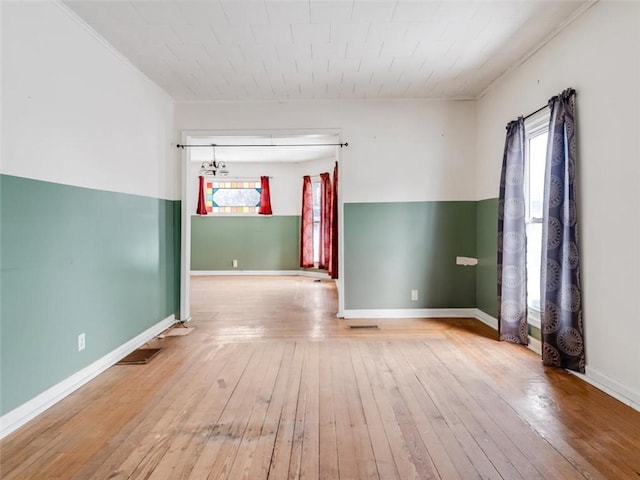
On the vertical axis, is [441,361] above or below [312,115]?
below

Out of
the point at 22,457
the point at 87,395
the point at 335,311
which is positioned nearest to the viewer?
the point at 22,457

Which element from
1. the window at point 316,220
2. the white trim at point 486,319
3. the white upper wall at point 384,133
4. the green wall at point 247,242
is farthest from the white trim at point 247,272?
the white trim at point 486,319

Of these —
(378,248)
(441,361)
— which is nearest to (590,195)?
(441,361)

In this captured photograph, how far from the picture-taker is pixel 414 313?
420 cm

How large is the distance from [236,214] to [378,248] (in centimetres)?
485

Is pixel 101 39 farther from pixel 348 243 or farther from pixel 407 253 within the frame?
pixel 407 253

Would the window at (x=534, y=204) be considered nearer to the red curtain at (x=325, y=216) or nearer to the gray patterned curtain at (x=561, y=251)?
the gray patterned curtain at (x=561, y=251)

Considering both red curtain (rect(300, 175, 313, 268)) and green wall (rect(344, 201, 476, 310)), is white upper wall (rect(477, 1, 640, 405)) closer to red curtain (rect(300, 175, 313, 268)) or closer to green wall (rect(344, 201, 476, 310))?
green wall (rect(344, 201, 476, 310))

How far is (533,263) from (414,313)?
1434 mm

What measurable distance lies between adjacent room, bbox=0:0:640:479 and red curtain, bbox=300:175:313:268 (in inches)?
137

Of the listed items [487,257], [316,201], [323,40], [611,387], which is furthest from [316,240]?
[611,387]

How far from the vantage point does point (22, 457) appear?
1.67m

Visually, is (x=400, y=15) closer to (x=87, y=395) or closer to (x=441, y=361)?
(x=441, y=361)

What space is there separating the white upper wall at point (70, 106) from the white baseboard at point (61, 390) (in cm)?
134
